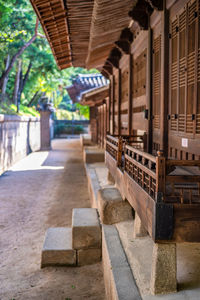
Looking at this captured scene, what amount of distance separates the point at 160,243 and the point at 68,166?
16256mm

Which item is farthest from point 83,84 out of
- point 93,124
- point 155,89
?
point 155,89

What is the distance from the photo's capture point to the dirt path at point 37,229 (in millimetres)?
6199

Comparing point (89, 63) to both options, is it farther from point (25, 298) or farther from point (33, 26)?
point (25, 298)

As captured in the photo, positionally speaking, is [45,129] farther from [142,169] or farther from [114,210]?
[142,169]

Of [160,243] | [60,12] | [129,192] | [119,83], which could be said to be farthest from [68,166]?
[160,243]

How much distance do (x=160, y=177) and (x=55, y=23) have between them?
596cm

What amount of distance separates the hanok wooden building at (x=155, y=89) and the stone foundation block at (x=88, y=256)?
1.35 m

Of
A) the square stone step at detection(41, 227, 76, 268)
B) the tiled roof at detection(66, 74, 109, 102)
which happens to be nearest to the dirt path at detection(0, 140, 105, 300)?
the square stone step at detection(41, 227, 76, 268)

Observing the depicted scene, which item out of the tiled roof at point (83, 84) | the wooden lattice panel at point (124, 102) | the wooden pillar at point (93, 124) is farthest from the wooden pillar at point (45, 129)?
Result: the wooden lattice panel at point (124, 102)

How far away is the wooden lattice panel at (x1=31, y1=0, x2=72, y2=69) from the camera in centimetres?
742

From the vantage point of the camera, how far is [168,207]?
4043 mm

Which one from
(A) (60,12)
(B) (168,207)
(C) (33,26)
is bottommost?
(B) (168,207)

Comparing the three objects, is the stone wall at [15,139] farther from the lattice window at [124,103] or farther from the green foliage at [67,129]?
the green foliage at [67,129]

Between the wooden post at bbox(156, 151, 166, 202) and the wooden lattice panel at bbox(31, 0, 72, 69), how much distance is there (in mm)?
4686
